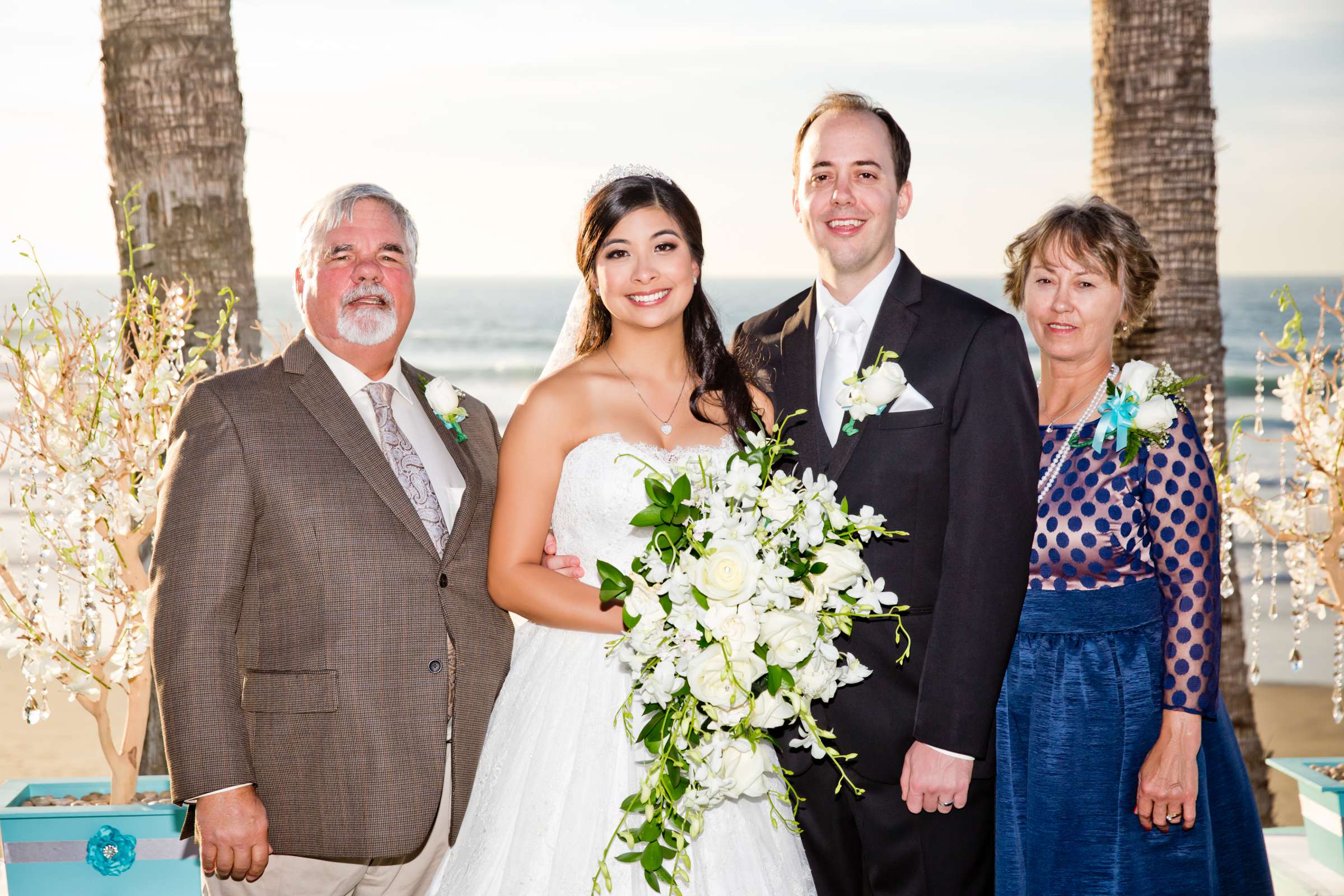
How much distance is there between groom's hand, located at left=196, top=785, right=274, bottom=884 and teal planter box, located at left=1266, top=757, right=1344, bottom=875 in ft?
12.4

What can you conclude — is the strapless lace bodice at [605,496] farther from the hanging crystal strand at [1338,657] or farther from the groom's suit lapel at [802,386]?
the hanging crystal strand at [1338,657]

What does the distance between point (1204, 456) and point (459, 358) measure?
79.7ft

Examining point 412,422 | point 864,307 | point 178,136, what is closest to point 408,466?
point 412,422

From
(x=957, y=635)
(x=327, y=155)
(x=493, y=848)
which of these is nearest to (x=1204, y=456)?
(x=957, y=635)

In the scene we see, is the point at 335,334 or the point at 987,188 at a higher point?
the point at 987,188

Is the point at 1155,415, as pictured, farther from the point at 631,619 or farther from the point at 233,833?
the point at 233,833

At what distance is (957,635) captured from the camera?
8.59 ft

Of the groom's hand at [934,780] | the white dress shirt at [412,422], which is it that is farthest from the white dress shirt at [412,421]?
the groom's hand at [934,780]

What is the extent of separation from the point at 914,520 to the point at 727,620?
2.71 ft

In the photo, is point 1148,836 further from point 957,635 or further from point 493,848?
point 493,848

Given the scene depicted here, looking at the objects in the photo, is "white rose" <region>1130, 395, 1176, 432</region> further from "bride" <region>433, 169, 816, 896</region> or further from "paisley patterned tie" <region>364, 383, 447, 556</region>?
"paisley patterned tie" <region>364, 383, 447, 556</region>

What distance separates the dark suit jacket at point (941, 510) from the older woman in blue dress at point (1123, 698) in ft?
0.70

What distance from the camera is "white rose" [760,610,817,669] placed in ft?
6.98

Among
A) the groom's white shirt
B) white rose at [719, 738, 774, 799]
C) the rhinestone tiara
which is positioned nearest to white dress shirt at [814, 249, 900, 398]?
the groom's white shirt
